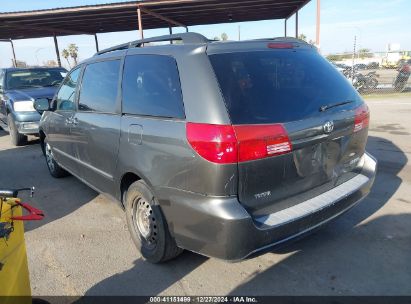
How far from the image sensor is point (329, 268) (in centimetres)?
309

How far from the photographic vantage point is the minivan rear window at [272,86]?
8.50 feet

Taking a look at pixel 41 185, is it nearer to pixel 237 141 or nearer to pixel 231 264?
pixel 231 264

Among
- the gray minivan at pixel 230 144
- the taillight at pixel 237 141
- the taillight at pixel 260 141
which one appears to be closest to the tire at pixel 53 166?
the gray minivan at pixel 230 144

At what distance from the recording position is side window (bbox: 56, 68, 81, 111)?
185 inches

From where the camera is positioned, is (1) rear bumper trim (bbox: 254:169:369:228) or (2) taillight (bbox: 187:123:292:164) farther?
Answer: (1) rear bumper trim (bbox: 254:169:369:228)

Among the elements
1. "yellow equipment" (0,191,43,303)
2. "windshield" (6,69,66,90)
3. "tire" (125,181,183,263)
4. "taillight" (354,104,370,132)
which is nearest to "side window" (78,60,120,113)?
"tire" (125,181,183,263)

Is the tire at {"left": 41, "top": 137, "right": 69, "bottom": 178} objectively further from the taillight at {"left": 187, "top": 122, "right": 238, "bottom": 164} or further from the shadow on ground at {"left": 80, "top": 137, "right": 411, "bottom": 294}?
the taillight at {"left": 187, "top": 122, "right": 238, "bottom": 164}

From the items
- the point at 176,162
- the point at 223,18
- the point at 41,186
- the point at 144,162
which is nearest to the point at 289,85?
the point at 176,162

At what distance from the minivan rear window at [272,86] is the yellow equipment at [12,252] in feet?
4.70

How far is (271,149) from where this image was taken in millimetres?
2561

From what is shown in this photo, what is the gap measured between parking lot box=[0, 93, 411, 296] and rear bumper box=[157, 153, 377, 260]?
0.30 metres

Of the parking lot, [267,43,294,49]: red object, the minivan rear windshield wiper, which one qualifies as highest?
[267,43,294,49]: red object

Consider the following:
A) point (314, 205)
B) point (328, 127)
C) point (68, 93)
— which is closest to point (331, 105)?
point (328, 127)

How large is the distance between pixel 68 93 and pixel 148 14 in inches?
500
